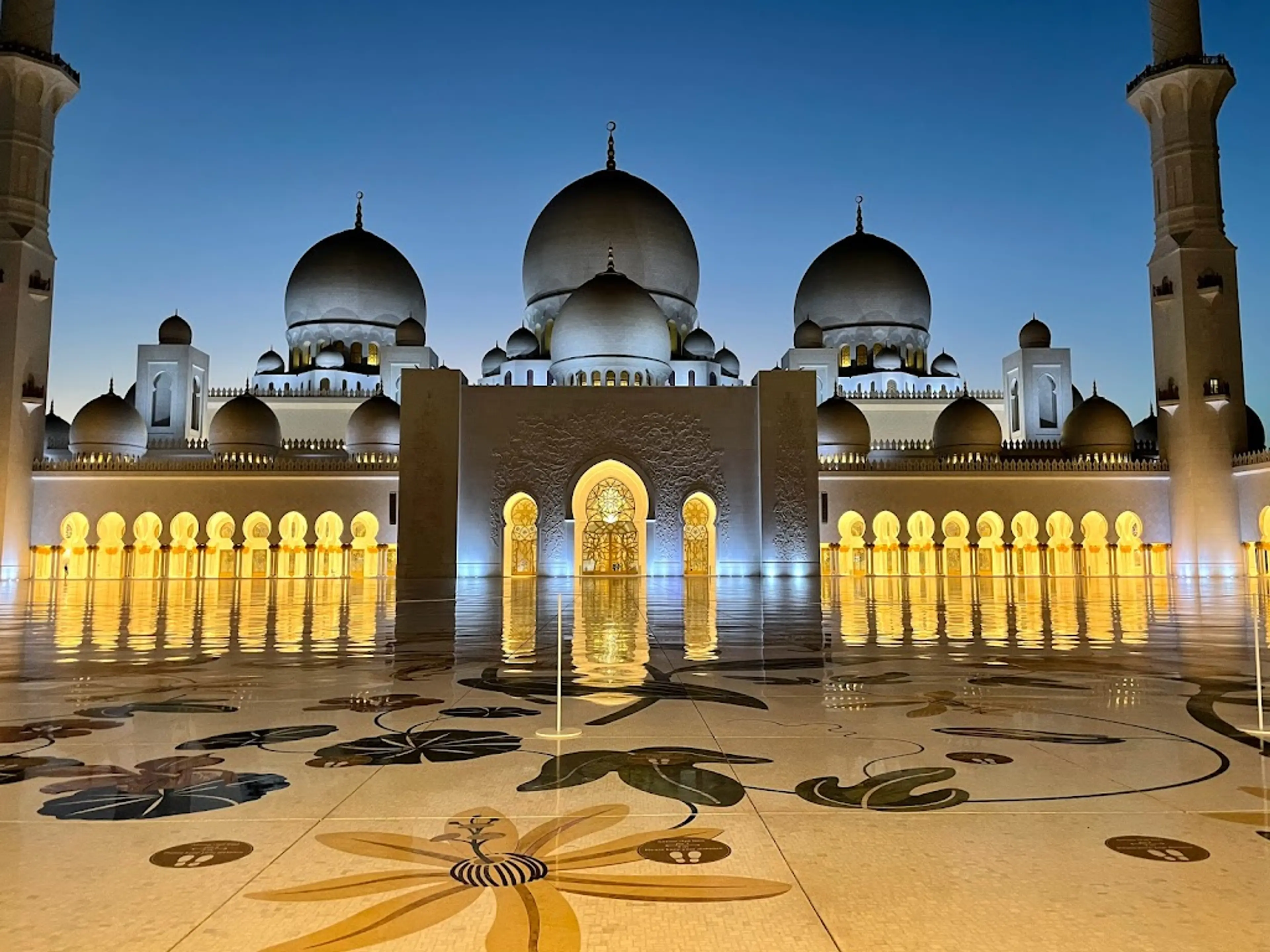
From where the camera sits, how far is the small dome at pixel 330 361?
22.7 meters

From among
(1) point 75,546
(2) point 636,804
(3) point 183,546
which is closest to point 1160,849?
(2) point 636,804

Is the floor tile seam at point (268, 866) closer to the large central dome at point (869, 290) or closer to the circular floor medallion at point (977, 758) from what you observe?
the circular floor medallion at point (977, 758)

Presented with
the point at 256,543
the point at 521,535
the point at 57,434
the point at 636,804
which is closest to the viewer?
the point at 636,804

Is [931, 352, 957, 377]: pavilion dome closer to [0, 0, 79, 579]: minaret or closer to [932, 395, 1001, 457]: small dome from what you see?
[932, 395, 1001, 457]: small dome

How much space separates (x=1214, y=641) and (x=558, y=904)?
399 cm

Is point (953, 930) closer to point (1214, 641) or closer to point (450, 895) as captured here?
point (450, 895)

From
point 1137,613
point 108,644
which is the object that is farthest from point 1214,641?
point 108,644

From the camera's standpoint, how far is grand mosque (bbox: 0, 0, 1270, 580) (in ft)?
50.5

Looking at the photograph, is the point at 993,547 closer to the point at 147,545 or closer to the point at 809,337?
the point at 809,337

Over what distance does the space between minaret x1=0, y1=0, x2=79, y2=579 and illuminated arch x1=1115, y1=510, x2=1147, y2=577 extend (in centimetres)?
2074

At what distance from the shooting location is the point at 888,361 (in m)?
22.7

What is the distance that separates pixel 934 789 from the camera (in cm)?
146

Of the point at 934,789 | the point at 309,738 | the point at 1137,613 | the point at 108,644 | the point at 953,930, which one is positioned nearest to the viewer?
the point at 953,930

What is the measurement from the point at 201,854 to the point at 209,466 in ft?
60.1
